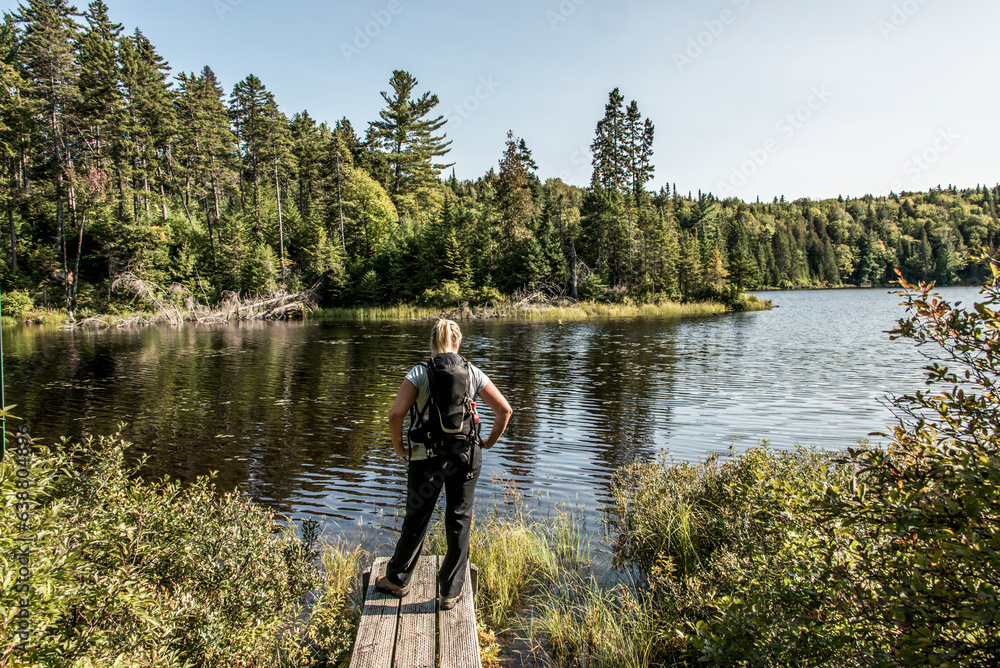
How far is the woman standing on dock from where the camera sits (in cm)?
418

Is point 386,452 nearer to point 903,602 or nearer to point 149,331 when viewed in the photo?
point 903,602

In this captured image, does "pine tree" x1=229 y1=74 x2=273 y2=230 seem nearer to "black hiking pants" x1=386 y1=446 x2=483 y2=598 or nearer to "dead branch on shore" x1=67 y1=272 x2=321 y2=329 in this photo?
"dead branch on shore" x1=67 y1=272 x2=321 y2=329

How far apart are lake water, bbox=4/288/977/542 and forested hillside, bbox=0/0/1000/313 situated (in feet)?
53.6

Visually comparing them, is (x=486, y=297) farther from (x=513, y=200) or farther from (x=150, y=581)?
(x=150, y=581)

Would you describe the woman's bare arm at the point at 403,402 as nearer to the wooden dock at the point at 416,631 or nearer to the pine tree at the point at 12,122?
the wooden dock at the point at 416,631

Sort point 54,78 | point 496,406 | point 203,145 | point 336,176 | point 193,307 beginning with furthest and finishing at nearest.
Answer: point 336,176, point 203,145, point 193,307, point 54,78, point 496,406

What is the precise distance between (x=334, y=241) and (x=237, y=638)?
55197mm

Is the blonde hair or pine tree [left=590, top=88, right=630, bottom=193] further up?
pine tree [left=590, top=88, right=630, bottom=193]

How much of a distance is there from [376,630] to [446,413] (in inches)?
61.3

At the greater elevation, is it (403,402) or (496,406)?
(403,402)

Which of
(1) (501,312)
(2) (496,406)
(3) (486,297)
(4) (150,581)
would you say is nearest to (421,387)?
(2) (496,406)

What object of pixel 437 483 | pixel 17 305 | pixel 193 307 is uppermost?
pixel 17 305

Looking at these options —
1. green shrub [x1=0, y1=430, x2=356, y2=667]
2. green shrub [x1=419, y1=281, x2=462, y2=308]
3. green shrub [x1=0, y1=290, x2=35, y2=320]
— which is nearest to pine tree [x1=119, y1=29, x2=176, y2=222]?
green shrub [x1=0, y1=290, x2=35, y2=320]

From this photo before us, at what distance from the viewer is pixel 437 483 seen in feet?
13.9
